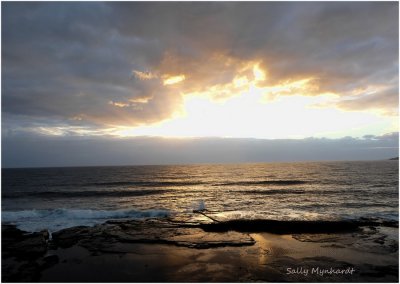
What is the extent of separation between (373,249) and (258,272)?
27.0ft

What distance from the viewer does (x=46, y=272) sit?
13352 millimetres

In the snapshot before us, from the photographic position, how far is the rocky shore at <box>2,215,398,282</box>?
13062 mm

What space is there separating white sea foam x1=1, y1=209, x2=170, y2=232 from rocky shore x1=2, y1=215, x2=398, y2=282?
2.08 m

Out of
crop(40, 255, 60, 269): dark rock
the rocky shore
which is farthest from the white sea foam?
crop(40, 255, 60, 269): dark rock

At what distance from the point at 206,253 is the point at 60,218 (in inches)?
712

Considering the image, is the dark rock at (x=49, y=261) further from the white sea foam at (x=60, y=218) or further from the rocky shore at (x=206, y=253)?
the white sea foam at (x=60, y=218)

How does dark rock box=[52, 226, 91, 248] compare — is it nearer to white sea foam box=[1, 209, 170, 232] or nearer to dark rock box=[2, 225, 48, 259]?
dark rock box=[2, 225, 48, 259]

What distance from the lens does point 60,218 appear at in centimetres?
2756

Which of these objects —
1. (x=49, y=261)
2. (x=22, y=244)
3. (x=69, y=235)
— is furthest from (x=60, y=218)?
(x=49, y=261)

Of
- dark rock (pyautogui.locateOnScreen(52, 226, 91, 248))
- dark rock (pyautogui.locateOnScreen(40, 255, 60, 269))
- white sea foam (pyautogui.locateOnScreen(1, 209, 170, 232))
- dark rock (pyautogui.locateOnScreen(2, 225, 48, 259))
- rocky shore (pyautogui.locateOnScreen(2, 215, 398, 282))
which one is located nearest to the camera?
rocky shore (pyautogui.locateOnScreen(2, 215, 398, 282))

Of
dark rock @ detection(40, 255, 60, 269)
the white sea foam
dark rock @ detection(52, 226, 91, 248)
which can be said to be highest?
dark rock @ detection(40, 255, 60, 269)

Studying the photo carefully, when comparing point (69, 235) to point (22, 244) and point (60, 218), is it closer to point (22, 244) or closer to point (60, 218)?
point (22, 244)

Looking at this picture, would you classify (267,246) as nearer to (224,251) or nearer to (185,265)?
(224,251)

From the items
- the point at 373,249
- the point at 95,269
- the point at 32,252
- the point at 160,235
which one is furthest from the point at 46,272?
the point at 373,249
